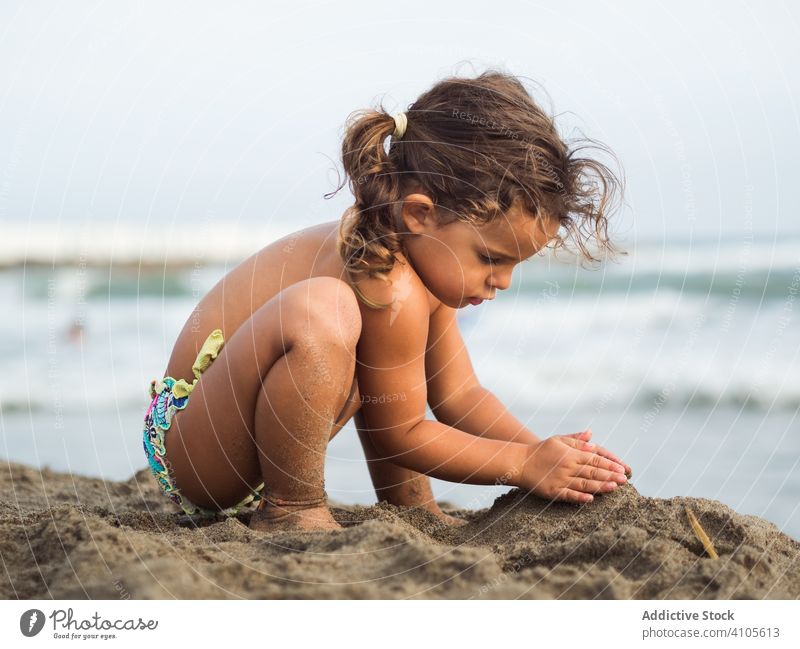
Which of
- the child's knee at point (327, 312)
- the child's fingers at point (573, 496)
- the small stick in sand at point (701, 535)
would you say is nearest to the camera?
the small stick in sand at point (701, 535)

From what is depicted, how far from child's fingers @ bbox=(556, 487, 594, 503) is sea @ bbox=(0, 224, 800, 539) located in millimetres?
809

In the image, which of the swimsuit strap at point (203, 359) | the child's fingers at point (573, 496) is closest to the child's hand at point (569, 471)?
the child's fingers at point (573, 496)

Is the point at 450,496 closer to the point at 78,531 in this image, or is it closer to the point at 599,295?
the point at 78,531

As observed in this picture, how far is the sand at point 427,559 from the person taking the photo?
197cm

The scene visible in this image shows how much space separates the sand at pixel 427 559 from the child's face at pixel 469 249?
676 millimetres

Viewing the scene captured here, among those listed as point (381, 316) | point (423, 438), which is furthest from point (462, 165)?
point (423, 438)

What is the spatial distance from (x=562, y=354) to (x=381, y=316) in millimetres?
6530

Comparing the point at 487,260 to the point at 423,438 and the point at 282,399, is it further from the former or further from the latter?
the point at 282,399

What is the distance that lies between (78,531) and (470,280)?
1.26 metres

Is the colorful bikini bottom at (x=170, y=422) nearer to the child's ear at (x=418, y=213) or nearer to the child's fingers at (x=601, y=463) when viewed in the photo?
the child's ear at (x=418, y=213)

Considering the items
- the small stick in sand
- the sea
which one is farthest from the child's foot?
the sea

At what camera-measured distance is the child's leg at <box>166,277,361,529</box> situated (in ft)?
8.21

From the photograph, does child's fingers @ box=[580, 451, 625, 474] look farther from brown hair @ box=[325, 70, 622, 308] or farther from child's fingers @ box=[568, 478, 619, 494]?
brown hair @ box=[325, 70, 622, 308]

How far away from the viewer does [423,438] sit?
279cm
